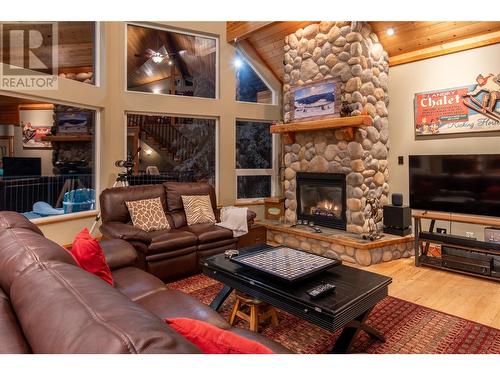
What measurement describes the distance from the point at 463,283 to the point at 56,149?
5454 mm

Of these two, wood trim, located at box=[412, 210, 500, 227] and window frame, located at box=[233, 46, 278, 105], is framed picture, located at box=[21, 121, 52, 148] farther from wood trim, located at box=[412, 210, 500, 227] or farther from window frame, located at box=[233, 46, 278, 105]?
wood trim, located at box=[412, 210, 500, 227]

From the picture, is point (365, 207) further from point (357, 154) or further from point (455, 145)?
point (455, 145)

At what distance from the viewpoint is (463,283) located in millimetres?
3453

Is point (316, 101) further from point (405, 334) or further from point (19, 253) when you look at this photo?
point (19, 253)

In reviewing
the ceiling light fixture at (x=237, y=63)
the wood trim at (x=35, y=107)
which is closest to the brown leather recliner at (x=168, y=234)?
the wood trim at (x=35, y=107)

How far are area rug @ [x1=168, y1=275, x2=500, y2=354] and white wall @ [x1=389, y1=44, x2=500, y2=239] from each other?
2141 millimetres

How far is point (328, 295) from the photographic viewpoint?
1.98m

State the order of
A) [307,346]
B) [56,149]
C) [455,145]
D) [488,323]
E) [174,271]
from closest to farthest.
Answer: [307,346], [488,323], [174,271], [455,145], [56,149]

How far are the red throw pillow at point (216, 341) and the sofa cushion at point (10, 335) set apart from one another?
0.41 metres

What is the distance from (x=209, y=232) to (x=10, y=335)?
294cm

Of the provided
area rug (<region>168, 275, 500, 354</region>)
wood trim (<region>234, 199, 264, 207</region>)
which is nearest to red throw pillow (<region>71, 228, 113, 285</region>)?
area rug (<region>168, 275, 500, 354</region>)

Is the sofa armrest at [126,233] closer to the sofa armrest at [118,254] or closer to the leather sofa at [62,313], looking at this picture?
the sofa armrest at [118,254]
